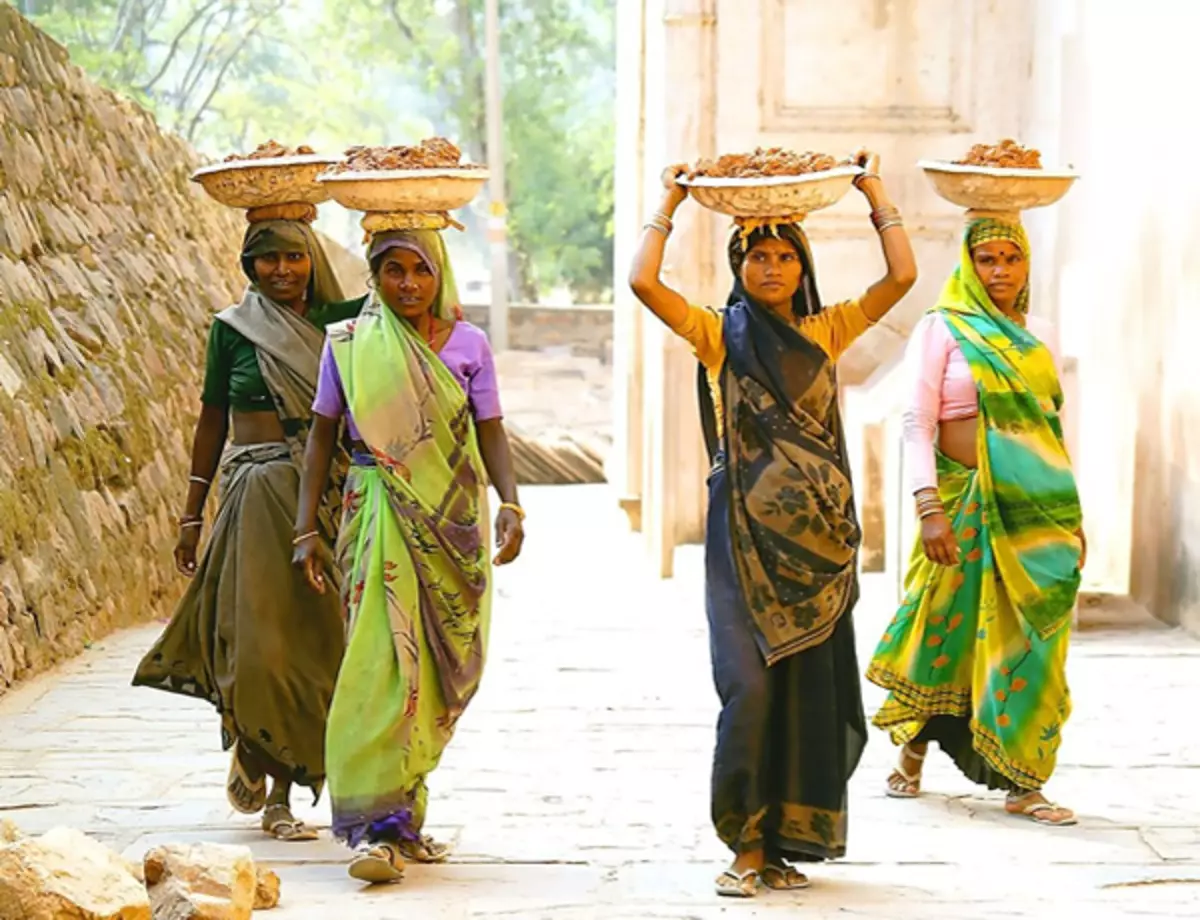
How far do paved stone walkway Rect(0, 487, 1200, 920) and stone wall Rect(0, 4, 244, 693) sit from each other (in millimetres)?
447

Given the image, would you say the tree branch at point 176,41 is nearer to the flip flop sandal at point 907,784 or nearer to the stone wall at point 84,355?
the stone wall at point 84,355

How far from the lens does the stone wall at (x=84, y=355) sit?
8.82m

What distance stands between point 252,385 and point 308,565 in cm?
69

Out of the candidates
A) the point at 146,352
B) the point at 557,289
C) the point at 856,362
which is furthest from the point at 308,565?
the point at 557,289

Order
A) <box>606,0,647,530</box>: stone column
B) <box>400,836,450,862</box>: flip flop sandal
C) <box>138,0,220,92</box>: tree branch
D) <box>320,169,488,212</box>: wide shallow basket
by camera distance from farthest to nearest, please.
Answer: <box>138,0,220,92</box>: tree branch → <box>606,0,647,530</box>: stone column → <box>400,836,450,862</box>: flip flop sandal → <box>320,169,488,212</box>: wide shallow basket

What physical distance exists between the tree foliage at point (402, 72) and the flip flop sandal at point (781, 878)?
98.4 feet

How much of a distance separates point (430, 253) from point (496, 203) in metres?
25.4

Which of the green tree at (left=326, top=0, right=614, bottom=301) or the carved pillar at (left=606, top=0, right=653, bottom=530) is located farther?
the green tree at (left=326, top=0, right=614, bottom=301)

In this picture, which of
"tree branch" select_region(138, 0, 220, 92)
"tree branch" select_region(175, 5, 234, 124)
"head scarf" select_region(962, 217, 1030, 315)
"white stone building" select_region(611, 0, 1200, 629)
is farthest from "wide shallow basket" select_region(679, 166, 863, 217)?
"tree branch" select_region(175, 5, 234, 124)

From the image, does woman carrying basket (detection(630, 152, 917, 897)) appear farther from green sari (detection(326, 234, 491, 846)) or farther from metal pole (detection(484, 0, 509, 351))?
metal pole (detection(484, 0, 509, 351))

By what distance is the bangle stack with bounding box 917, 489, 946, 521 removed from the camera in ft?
19.8

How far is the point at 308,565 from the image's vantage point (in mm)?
5578

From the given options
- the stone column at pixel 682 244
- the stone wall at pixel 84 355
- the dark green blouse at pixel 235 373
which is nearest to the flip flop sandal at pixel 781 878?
the dark green blouse at pixel 235 373

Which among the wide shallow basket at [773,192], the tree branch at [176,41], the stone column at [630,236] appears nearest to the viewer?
the wide shallow basket at [773,192]
